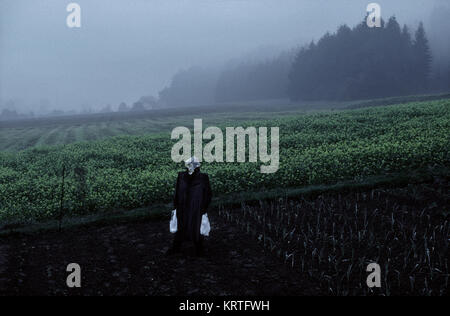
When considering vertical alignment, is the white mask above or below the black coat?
above

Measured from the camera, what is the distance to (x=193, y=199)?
26.3 ft

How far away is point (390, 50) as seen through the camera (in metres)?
81.8

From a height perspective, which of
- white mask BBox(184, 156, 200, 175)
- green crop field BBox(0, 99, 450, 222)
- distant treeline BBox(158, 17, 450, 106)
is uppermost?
distant treeline BBox(158, 17, 450, 106)

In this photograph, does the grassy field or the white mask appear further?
the grassy field

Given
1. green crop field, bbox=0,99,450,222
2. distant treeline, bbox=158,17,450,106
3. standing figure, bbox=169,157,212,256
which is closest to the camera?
standing figure, bbox=169,157,212,256

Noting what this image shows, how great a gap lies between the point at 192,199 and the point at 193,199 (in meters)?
0.02

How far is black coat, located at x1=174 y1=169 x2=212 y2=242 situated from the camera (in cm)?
799

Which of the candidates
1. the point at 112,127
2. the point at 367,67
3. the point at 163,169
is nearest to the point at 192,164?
the point at 163,169

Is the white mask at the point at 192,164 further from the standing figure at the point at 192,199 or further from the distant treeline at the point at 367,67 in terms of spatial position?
the distant treeline at the point at 367,67

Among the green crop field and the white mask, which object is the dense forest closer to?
the green crop field

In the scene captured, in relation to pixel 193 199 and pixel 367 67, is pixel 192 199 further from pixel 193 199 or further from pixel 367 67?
pixel 367 67

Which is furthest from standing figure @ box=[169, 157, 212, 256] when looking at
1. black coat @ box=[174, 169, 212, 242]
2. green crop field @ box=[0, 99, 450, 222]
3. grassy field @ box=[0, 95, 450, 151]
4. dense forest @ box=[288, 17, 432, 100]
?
dense forest @ box=[288, 17, 432, 100]

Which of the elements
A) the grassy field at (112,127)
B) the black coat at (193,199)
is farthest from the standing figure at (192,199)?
the grassy field at (112,127)

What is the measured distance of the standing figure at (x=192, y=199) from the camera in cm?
799
